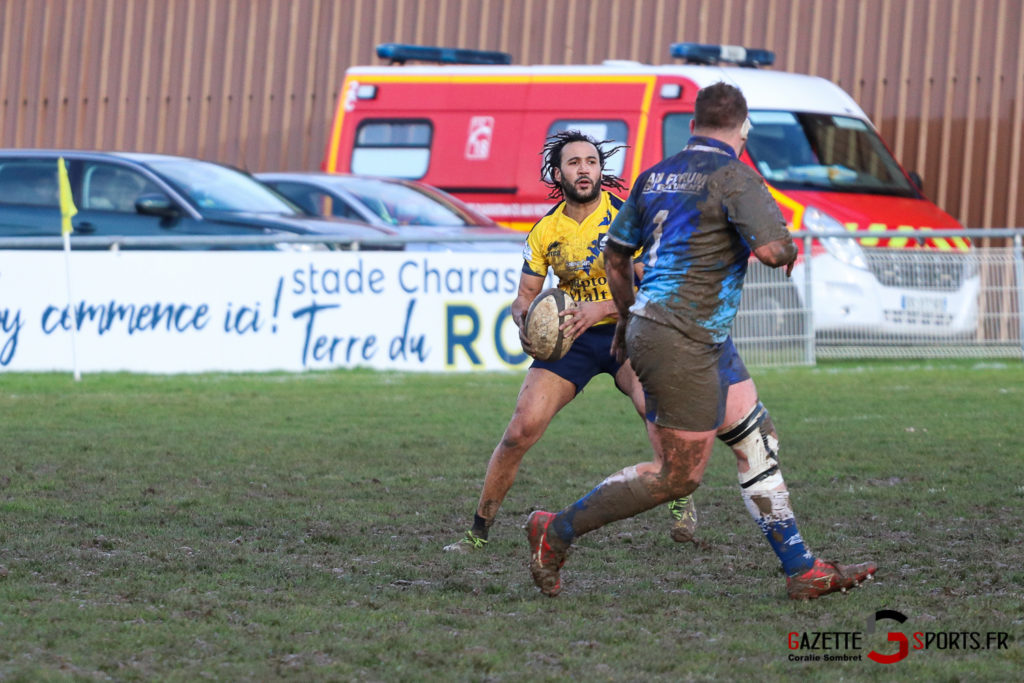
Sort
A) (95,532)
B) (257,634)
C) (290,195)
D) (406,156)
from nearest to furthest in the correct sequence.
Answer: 1. (257,634)
2. (95,532)
3. (290,195)
4. (406,156)

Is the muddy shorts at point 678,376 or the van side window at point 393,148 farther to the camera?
the van side window at point 393,148

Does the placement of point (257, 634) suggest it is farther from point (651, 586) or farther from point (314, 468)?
point (314, 468)

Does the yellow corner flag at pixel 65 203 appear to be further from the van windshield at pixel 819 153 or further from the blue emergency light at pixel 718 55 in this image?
the blue emergency light at pixel 718 55

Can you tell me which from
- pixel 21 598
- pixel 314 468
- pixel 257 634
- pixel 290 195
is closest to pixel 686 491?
pixel 257 634

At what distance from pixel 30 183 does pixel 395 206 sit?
345cm

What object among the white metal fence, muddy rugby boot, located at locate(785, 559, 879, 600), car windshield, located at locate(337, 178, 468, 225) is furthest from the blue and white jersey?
car windshield, located at locate(337, 178, 468, 225)

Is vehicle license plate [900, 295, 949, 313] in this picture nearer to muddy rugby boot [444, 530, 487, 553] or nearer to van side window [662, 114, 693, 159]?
van side window [662, 114, 693, 159]

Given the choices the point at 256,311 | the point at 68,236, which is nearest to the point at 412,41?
the point at 256,311

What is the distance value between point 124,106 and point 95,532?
58.2 ft

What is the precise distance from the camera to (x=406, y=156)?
17734 millimetres

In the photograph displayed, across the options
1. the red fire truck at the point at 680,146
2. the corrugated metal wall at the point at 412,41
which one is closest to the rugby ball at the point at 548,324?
the red fire truck at the point at 680,146

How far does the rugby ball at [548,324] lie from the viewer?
6.23m

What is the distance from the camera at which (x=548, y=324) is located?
6230 millimetres

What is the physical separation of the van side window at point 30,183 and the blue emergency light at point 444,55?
4.56 m
